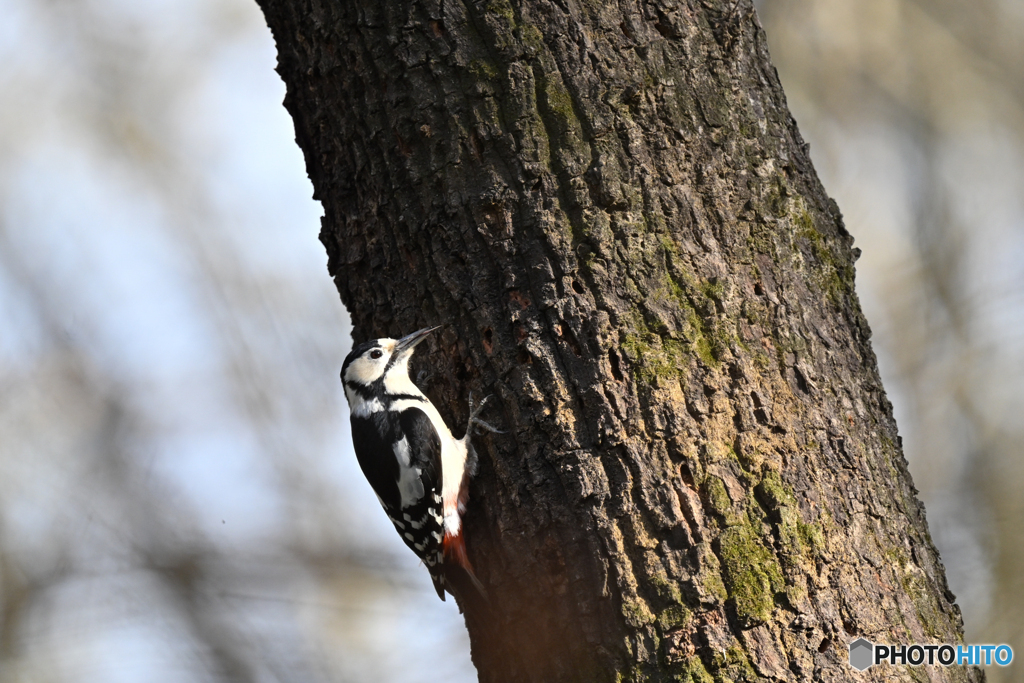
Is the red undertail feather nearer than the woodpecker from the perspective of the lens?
Yes

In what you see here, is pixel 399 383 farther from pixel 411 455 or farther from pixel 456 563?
pixel 456 563

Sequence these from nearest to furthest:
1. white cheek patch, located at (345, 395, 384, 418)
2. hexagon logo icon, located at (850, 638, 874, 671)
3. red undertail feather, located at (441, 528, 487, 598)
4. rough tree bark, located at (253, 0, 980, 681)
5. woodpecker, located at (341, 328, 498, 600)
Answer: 1. hexagon logo icon, located at (850, 638, 874, 671)
2. rough tree bark, located at (253, 0, 980, 681)
3. red undertail feather, located at (441, 528, 487, 598)
4. woodpecker, located at (341, 328, 498, 600)
5. white cheek patch, located at (345, 395, 384, 418)

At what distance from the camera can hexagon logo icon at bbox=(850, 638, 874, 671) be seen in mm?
2244

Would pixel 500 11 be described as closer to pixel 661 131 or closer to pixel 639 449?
pixel 661 131

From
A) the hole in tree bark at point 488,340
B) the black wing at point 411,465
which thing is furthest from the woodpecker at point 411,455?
the hole in tree bark at point 488,340

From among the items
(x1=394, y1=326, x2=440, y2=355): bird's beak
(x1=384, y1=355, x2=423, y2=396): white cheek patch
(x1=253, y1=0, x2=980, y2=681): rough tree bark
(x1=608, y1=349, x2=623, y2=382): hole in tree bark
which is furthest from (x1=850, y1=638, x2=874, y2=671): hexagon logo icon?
(x1=384, y1=355, x2=423, y2=396): white cheek patch

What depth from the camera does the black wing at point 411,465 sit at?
366cm

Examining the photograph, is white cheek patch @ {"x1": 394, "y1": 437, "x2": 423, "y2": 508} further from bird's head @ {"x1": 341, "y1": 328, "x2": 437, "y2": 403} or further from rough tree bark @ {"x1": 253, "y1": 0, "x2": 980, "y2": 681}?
rough tree bark @ {"x1": 253, "y1": 0, "x2": 980, "y2": 681}

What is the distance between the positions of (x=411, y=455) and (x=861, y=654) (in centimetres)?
223

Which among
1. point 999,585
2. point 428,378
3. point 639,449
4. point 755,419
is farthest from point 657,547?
point 999,585

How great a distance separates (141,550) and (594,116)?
18.5 feet

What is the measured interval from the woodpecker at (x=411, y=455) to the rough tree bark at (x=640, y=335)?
272 millimetres

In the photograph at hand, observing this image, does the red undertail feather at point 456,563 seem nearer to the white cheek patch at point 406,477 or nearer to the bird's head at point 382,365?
the white cheek patch at point 406,477

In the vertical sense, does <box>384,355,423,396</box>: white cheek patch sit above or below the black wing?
above
